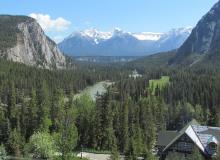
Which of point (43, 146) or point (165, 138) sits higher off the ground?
point (165, 138)

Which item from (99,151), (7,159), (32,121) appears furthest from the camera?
(32,121)

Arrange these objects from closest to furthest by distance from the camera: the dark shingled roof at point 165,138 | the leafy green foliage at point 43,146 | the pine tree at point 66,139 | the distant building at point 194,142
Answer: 1. the distant building at point 194,142
2. the pine tree at point 66,139
3. the dark shingled roof at point 165,138
4. the leafy green foliage at point 43,146

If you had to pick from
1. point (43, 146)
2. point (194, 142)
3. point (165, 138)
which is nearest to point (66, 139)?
point (43, 146)

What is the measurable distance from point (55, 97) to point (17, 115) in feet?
55.1

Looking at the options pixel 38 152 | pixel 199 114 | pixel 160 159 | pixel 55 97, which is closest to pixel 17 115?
pixel 55 97

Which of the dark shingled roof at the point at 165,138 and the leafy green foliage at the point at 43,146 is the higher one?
the dark shingled roof at the point at 165,138

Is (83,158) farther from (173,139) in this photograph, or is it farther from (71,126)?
(173,139)

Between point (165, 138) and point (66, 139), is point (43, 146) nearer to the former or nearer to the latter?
point (66, 139)

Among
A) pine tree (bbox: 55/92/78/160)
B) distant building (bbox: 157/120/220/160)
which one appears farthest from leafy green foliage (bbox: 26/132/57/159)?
distant building (bbox: 157/120/220/160)

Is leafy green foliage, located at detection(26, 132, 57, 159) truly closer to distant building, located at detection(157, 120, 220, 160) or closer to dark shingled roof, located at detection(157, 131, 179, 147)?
dark shingled roof, located at detection(157, 131, 179, 147)

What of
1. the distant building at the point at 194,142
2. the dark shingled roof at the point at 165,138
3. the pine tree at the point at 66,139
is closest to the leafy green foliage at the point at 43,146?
the pine tree at the point at 66,139

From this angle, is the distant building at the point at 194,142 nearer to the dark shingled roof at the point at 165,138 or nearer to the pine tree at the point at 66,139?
the dark shingled roof at the point at 165,138

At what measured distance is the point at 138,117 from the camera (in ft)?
433

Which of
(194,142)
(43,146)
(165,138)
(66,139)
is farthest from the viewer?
(43,146)
